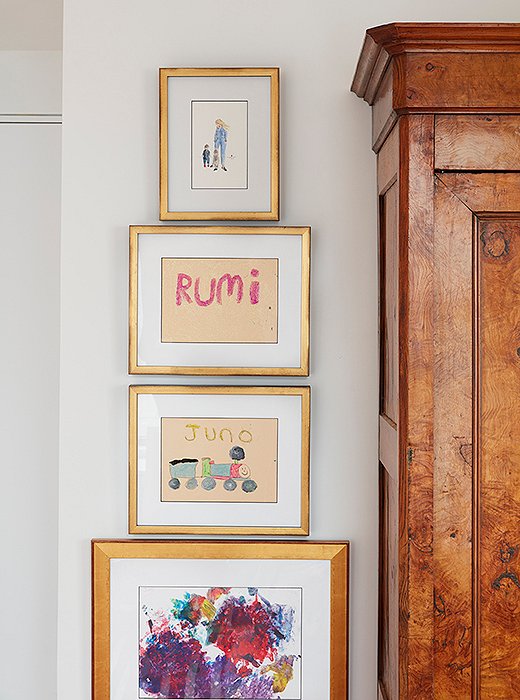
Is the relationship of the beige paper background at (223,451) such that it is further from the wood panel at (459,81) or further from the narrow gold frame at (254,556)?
the wood panel at (459,81)

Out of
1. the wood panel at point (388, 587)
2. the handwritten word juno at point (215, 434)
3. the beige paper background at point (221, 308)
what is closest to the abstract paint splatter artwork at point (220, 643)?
the wood panel at point (388, 587)

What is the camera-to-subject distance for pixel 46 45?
7.82ft

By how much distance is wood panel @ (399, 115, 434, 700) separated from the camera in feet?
4.63

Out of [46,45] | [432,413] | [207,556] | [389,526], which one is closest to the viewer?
[432,413]

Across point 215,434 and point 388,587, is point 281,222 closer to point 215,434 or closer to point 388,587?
point 215,434

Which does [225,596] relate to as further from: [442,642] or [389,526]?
[442,642]

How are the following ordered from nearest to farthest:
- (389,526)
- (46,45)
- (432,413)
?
1. (432,413)
2. (389,526)
3. (46,45)

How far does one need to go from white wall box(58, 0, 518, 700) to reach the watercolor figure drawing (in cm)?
9

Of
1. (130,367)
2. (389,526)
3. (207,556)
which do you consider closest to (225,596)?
(207,556)

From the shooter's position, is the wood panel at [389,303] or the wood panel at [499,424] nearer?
the wood panel at [499,424]

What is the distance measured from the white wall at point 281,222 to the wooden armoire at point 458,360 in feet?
1.26

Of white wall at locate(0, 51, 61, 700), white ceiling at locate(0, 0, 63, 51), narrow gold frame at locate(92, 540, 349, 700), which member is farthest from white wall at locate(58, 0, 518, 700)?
white wall at locate(0, 51, 61, 700)

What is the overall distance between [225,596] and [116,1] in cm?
129

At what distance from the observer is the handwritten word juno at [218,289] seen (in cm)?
179
